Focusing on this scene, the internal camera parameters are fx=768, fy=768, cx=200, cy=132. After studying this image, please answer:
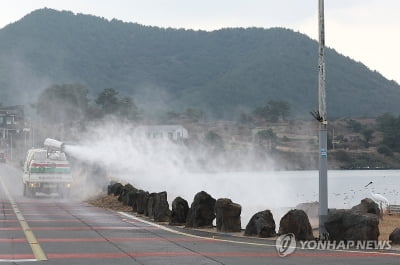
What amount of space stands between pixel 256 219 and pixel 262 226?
1.39ft

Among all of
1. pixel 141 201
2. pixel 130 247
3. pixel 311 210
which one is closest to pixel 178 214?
pixel 141 201

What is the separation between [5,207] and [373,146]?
547ft

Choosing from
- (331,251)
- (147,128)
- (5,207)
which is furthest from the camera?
(147,128)

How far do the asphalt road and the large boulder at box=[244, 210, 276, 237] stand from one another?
741 mm

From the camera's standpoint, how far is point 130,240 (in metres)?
19.5

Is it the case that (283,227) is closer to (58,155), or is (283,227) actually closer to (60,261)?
(60,261)

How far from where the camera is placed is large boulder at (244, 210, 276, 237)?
20.3m

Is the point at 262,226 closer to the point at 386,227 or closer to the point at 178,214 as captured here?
the point at 178,214

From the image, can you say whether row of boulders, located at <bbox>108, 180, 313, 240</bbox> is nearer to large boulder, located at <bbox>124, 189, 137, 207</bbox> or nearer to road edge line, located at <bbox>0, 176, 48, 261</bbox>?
large boulder, located at <bbox>124, 189, 137, 207</bbox>

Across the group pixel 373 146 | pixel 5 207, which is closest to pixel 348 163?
pixel 373 146

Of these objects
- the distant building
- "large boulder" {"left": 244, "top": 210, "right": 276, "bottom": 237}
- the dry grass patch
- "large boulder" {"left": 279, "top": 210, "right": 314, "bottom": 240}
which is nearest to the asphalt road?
"large boulder" {"left": 244, "top": 210, "right": 276, "bottom": 237}

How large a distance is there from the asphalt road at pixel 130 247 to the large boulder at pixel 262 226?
0.74 m

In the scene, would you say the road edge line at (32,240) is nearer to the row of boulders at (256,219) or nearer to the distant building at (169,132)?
the row of boulders at (256,219)

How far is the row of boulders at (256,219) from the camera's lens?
19.0 metres
